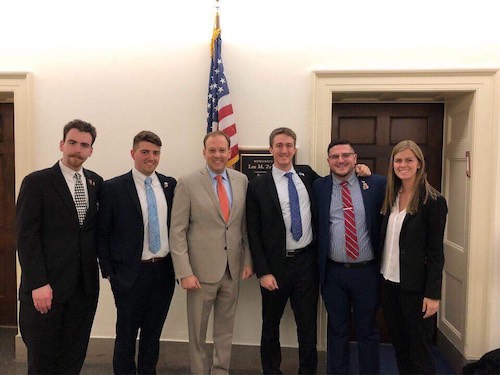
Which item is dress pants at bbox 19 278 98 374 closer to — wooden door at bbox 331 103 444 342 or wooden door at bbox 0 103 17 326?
wooden door at bbox 0 103 17 326

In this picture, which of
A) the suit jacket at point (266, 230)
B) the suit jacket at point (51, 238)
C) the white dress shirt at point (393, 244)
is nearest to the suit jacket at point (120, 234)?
the suit jacket at point (51, 238)

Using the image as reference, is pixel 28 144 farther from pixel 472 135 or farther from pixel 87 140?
pixel 472 135

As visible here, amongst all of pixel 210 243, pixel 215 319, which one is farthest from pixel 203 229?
pixel 215 319

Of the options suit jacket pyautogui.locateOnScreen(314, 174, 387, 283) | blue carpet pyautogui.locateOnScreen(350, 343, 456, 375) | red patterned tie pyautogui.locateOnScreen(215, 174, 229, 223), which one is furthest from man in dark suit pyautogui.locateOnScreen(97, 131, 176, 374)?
blue carpet pyautogui.locateOnScreen(350, 343, 456, 375)

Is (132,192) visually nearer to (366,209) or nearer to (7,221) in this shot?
(366,209)

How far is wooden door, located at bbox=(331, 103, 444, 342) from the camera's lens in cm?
329

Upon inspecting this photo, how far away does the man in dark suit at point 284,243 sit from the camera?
8.20 ft

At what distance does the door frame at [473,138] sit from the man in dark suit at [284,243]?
0.48 meters

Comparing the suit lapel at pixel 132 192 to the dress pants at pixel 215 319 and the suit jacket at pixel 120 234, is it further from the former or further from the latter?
the dress pants at pixel 215 319

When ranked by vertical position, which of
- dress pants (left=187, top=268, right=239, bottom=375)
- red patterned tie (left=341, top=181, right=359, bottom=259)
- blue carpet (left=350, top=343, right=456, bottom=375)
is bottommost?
blue carpet (left=350, top=343, right=456, bottom=375)

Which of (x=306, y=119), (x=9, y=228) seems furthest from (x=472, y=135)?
(x=9, y=228)

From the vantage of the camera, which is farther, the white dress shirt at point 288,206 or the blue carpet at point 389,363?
the blue carpet at point 389,363

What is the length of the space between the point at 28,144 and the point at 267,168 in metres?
1.87

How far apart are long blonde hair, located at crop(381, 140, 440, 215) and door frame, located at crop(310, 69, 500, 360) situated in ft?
2.29
